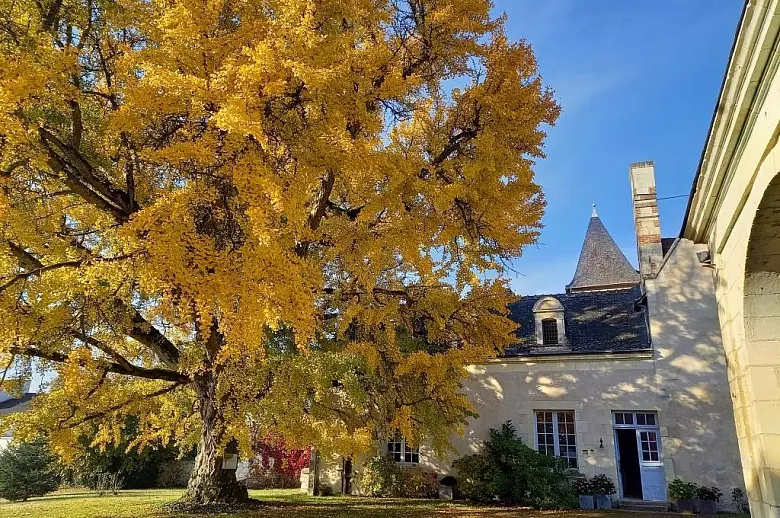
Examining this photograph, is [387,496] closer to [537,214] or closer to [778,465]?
[537,214]

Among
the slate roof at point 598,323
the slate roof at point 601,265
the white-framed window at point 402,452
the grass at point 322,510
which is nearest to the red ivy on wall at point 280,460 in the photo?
the white-framed window at point 402,452

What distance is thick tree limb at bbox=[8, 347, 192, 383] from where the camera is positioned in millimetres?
9297

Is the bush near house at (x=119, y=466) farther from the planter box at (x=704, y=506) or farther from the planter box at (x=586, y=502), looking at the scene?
the planter box at (x=704, y=506)

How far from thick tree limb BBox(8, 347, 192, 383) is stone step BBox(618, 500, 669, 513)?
11.9 meters

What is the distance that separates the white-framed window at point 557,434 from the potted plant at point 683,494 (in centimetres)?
267

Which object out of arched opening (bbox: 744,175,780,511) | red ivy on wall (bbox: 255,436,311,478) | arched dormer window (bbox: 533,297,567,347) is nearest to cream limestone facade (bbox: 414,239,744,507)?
arched dormer window (bbox: 533,297,567,347)

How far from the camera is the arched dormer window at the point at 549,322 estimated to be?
57.2ft

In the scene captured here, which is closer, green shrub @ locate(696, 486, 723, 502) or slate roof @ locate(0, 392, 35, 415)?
green shrub @ locate(696, 486, 723, 502)

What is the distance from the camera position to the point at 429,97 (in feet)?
35.9

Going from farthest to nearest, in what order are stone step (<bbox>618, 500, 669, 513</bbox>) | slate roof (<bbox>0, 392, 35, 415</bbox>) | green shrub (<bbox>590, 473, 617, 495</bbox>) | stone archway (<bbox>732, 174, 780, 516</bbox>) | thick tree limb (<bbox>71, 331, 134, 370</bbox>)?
1. slate roof (<bbox>0, 392, 35, 415</bbox>)
2. green shrub (<bbox>590, 473, 617, 495</bbox>)
3. stone step (<bbox>618, 500, 669, 513</bbox>)
4. thick tree limb (<bbox>71, 331, 134, 370</bbox>)
5. stone archway (<bbox>732, 174, 780, 516</bbox>)

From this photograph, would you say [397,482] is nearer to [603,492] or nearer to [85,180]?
[603,492]

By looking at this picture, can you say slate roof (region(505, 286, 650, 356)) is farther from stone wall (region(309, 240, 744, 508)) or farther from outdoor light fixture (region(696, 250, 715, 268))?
outdoor light fixture (region(696, 250, 715, 268))

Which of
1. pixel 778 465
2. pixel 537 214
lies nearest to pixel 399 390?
pixel 537 214

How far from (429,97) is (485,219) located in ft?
10.2
